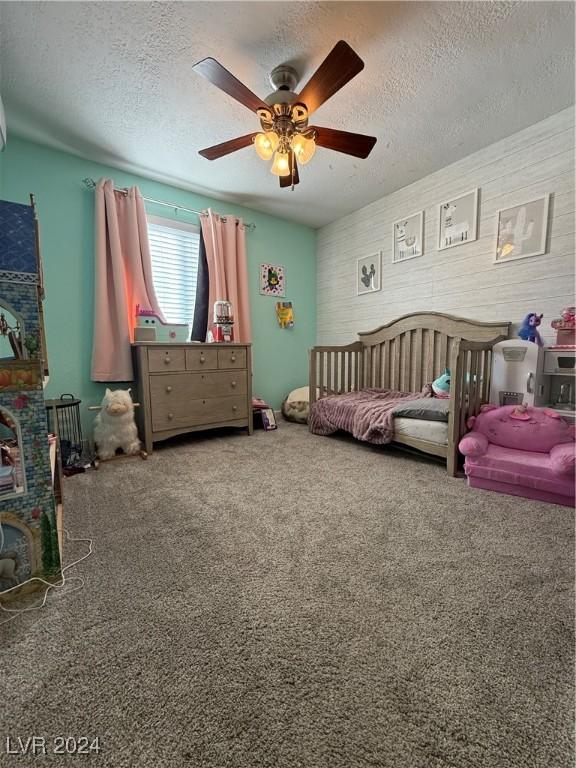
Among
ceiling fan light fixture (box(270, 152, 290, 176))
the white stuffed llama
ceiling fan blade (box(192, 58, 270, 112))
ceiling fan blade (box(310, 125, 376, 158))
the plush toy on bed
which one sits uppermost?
ceiling fan blade (box(192, 58, 270, 112))

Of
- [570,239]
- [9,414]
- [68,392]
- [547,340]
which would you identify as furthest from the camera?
[68,392]

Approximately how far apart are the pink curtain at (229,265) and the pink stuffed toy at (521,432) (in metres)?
2.18

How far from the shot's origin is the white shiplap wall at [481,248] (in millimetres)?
1977

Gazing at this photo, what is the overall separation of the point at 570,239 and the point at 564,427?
121 centimetres

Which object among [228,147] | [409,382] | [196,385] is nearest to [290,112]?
[228,147]

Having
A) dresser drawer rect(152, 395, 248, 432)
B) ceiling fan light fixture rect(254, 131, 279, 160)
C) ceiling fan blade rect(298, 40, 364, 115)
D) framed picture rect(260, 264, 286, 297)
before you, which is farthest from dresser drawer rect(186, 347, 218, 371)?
ceiling fan blade rect(298, 40, 364, 115)

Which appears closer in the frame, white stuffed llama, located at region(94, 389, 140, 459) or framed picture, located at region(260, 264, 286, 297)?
white stuffed llama, located at region(94, 389, 140, 459)

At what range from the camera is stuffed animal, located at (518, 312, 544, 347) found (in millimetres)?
2010

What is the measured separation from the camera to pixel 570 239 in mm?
1939

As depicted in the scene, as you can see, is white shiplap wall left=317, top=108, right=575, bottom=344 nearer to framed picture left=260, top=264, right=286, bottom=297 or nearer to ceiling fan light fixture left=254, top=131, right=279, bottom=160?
framed picture left=260, top=264, right=286, bottom=297

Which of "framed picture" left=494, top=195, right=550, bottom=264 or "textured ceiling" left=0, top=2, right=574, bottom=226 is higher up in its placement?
"textured ceiling" left=0, top=2, right=574, bottom=226

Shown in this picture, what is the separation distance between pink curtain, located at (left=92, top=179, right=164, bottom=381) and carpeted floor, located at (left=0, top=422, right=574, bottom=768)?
1.40 m

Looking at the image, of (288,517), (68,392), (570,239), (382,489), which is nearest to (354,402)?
(382,489)

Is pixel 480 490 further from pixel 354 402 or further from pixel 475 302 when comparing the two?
pixel 475 302
